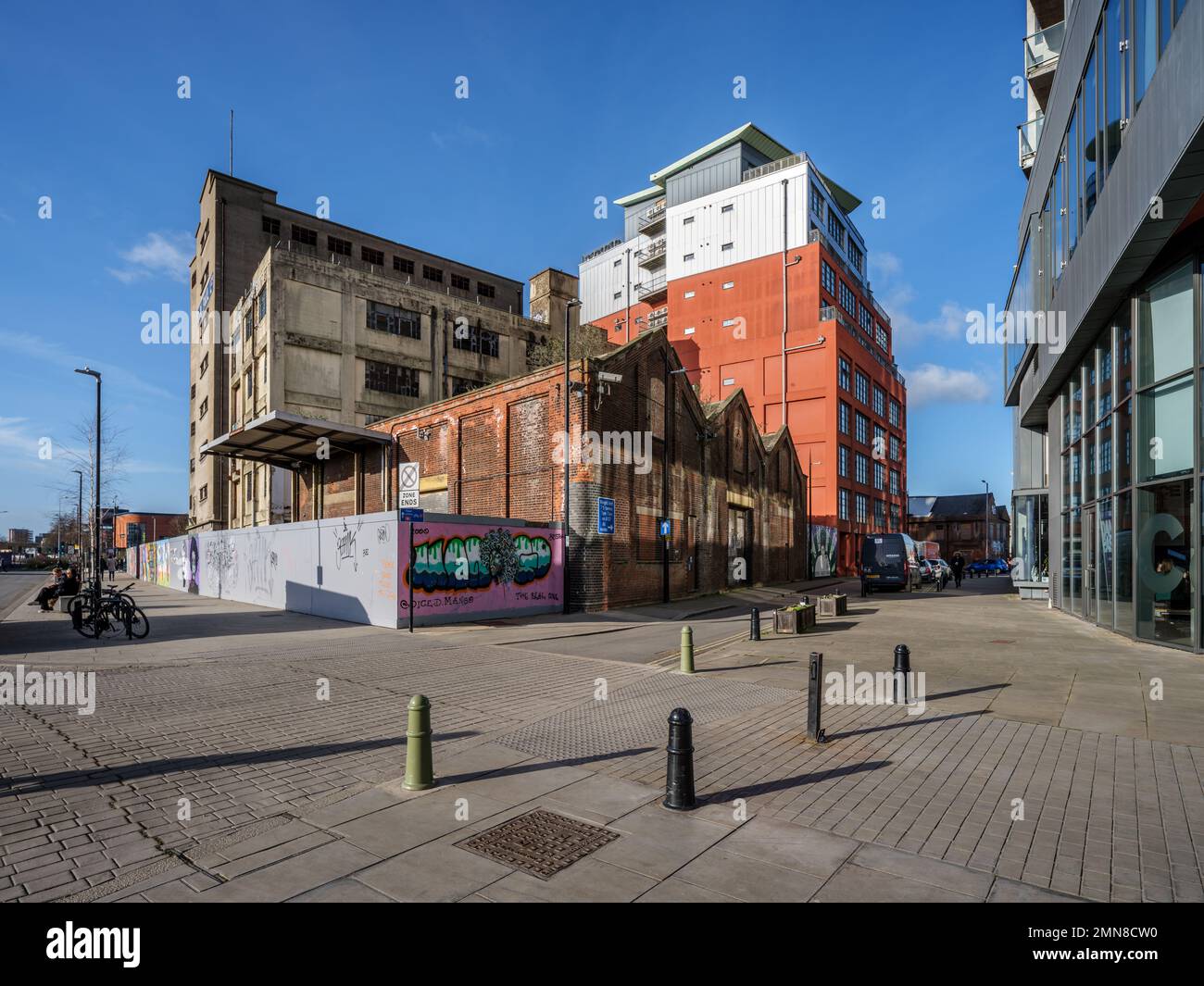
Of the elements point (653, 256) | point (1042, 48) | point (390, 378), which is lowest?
point (390, 378)

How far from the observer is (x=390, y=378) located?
41719 millimetres

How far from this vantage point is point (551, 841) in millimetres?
4520

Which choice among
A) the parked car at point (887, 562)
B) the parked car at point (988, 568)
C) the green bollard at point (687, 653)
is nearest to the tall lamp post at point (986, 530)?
the parked car at point (988, 568)

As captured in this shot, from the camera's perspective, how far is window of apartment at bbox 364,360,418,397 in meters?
40.8

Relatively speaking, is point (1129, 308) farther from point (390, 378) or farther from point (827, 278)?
point (827, 278)

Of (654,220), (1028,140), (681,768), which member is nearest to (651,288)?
(654,220)

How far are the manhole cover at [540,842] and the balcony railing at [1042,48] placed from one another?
104 ft

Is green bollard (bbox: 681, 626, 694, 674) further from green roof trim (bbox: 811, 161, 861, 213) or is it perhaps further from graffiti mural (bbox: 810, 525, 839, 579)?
green roof trim (bbox: 811, 161, 861, 213)

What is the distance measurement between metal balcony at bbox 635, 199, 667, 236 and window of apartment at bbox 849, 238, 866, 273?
18228 mm

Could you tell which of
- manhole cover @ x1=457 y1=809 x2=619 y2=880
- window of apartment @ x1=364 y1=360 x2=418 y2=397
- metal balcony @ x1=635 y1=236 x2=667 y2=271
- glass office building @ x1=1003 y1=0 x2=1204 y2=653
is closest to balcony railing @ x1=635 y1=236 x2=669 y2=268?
metal balcony @ x1=635 y1=236 x2=667 y2=271

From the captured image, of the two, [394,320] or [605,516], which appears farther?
[394,320]

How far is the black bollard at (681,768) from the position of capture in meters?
5.05

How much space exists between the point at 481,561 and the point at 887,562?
2090 centimetres

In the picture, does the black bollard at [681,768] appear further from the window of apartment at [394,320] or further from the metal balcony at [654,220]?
the metal balcony at [654,220]
